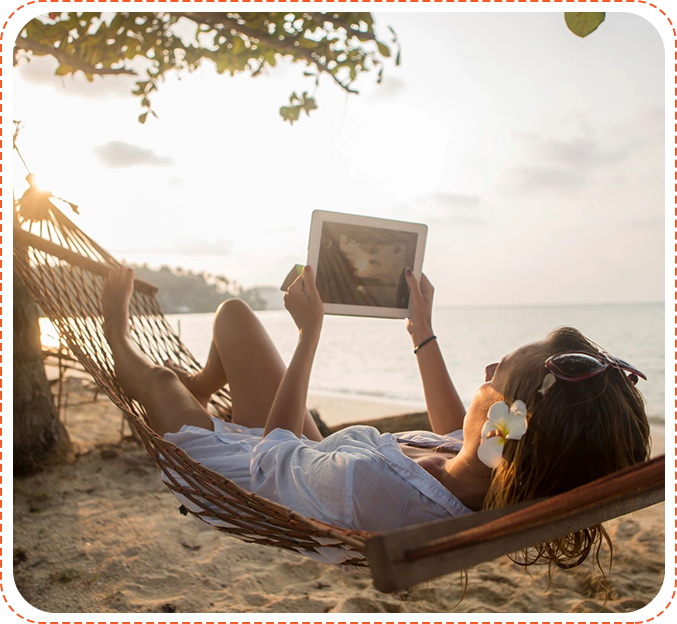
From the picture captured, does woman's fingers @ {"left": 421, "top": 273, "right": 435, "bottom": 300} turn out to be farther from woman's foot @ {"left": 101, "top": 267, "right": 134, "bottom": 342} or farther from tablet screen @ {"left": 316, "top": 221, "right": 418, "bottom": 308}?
woman's foot @ {"left": 101, "top": 267, "right": 134, "bottom": 342}

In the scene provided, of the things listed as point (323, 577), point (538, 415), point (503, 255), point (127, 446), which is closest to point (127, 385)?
point (323, 577)

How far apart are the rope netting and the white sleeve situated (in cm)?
6

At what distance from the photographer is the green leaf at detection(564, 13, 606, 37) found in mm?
1183

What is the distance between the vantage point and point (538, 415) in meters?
0.94

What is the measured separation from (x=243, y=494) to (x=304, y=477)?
134mm

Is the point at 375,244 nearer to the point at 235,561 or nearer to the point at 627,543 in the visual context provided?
the point at 235,561

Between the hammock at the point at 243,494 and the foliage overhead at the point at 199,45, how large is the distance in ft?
3.08

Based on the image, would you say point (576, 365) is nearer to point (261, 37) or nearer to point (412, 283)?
point (412, 283)

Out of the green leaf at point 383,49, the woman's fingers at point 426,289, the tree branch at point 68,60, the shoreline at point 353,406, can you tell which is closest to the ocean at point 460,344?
the shoreline at point 353,406

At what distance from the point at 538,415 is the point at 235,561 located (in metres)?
1.48

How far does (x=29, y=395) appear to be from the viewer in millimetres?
2523

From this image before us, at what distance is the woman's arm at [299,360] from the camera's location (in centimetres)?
130

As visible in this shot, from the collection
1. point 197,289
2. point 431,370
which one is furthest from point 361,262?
point 197,289

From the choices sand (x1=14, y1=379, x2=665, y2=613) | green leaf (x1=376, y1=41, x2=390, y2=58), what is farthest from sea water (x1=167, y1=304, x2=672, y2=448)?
green leaf (x1=376, y1=41, x2=390, y2=58)
